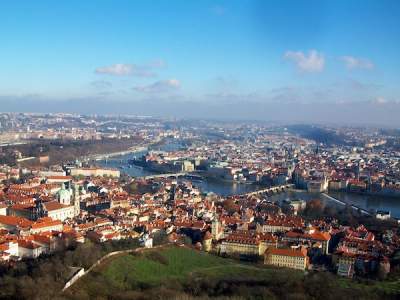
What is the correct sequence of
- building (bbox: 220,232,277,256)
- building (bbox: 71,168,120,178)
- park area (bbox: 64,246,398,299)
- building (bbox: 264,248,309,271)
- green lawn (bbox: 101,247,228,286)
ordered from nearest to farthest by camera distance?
park area (bbox: 64,246,398,299) < green lawn (bbox: 101,247,228,286) < building (bbox: 264,248,309,271) < building (bbox: 220,232,277,256) < building (bbox: 71,168,120,178)

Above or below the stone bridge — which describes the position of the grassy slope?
above

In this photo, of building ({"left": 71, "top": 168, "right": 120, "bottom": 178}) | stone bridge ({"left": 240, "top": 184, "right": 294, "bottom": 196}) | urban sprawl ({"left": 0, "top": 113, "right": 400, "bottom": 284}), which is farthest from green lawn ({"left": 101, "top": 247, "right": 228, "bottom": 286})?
building ({"left": 71, "top": 168, "right": 120, "bottom": 178})

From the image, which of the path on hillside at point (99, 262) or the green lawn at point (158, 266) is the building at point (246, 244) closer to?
the green lawn at point (158, 266)

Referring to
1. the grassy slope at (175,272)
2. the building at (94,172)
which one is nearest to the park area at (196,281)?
the grassy slope at (175,272)

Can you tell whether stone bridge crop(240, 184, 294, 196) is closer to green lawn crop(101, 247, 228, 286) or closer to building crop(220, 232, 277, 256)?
building crop(220, 232, 277, 256)

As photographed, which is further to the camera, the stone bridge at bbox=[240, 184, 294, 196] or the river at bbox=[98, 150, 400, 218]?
the stone bridge at bbox=[240, 184, 294, 196]

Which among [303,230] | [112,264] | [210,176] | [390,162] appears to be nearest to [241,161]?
[210,176]

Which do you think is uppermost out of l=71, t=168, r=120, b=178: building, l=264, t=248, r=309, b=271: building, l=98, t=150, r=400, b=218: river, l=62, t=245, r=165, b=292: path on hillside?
l=62, t=245, r=165, b=292: path on hillside

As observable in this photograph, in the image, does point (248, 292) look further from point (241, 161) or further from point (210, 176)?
point (241, 161)

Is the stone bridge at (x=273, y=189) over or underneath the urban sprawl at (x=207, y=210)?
underneath
